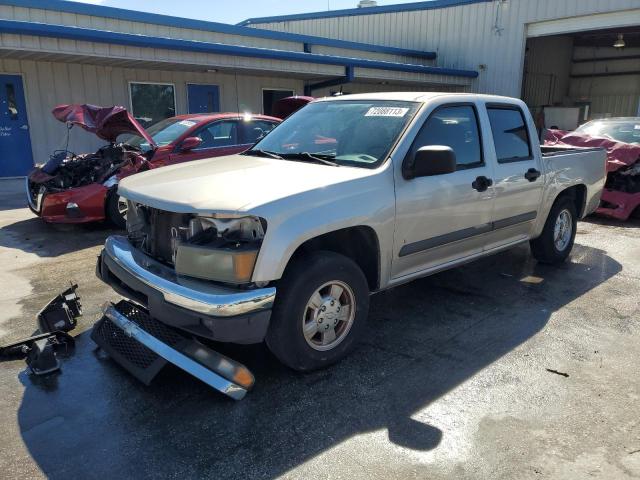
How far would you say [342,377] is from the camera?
3396 mm

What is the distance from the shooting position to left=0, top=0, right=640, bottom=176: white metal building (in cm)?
1125

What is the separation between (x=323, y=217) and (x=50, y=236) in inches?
210

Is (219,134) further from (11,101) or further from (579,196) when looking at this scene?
A: (11,101)

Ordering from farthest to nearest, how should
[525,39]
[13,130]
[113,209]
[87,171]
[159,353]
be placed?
[525,39]
[13,130]
[87,171]
[113,209]
[159,353]

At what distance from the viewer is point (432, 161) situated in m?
3.54

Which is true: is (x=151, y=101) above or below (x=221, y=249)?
above

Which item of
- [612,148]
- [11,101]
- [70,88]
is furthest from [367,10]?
[612,148]

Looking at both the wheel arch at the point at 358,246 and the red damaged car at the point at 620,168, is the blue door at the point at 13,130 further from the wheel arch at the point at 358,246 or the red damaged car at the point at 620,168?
the red damaged car at the point at 620,168

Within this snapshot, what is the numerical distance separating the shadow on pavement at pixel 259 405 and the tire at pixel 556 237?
1.42 metres

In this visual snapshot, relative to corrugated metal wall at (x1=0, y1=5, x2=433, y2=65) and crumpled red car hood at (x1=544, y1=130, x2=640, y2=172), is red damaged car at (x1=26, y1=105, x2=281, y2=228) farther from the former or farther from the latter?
crumpled red car hood at (x1=544, y1=130, x2=640, y2=172)

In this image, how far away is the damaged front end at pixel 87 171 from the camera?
6.89 meters

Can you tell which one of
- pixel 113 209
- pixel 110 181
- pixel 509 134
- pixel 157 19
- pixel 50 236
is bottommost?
pixel 50 236

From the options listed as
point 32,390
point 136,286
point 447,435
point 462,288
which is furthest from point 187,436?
point 462,288

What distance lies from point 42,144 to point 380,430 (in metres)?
12.0
